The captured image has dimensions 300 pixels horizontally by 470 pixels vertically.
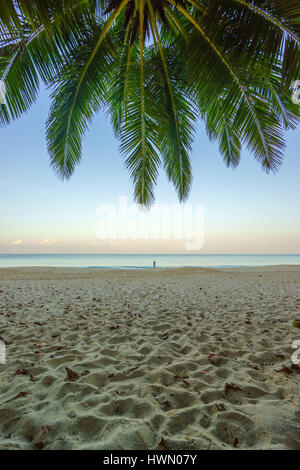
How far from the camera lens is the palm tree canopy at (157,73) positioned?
2971 mm

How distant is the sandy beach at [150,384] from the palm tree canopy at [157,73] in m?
2.85

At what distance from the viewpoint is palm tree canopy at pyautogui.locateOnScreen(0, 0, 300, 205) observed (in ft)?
9.75

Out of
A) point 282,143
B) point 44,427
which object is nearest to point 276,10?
point 282,143

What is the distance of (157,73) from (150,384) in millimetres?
5286

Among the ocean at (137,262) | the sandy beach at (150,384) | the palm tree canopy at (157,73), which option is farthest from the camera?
the ocean at (137,262)

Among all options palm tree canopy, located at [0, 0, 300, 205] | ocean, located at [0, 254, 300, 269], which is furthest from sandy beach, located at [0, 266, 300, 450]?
ocean, located at [0, 254, 300, 269]

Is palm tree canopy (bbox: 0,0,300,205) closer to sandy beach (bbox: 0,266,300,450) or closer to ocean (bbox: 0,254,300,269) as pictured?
sandy beach (bbox: 0,266,300,450)

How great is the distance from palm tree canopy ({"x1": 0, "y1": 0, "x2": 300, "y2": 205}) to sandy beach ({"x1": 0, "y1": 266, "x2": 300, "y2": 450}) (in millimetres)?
2847

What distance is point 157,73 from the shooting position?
4.74 m

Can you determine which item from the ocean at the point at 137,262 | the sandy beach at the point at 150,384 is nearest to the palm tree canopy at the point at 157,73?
the sandy beach at the point at 150,384

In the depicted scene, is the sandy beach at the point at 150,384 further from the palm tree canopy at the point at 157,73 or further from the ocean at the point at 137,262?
the ocean at the point at 137,262

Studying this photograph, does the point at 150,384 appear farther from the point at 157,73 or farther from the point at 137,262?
the point at 137,262

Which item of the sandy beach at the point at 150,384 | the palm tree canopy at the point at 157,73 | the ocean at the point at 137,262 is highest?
the palm tree canopy at the point at 157,73

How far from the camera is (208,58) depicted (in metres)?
3.63
